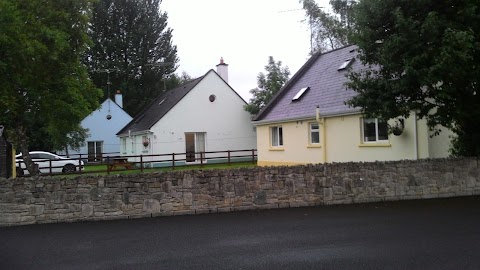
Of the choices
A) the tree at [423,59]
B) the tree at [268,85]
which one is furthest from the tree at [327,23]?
the tree at [423,59]

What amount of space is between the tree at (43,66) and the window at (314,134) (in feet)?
32.1

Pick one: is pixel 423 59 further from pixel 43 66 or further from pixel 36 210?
pixel 43 66

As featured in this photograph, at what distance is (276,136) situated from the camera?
84.6ft

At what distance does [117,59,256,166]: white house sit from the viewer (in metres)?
31.5

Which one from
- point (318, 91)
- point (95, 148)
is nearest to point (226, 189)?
point (318, 91)

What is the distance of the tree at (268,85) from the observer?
3503 centimetres

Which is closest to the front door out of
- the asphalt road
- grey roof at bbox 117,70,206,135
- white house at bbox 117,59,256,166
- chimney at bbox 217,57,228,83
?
white house at bbox 117,59,256,166

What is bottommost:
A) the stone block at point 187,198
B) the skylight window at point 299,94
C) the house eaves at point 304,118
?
the stone block at point 187,198

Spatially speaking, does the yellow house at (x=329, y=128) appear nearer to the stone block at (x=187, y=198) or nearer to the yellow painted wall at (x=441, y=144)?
the yellow painted wall at (x=441, y=144)

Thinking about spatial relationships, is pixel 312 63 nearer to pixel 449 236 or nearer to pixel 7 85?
pixel 7 85

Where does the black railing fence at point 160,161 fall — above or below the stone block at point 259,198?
above

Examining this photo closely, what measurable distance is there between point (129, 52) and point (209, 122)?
25.5 meters

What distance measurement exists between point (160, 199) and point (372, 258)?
5.99 meters

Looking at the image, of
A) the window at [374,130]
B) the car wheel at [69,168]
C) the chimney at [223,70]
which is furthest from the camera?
the chimney at [223,70]
